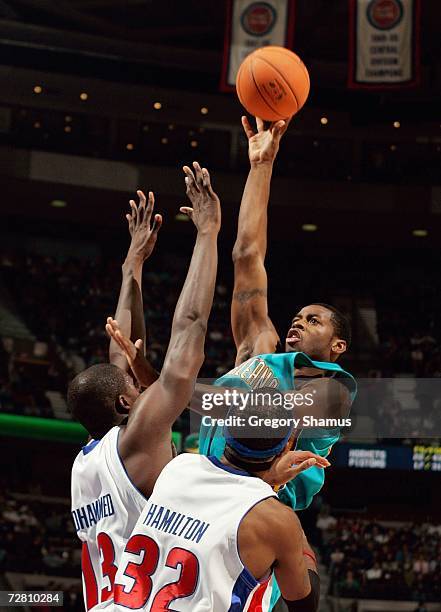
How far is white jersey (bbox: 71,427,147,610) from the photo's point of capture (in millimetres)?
3070

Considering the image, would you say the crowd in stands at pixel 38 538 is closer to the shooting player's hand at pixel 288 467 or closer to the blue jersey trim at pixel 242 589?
the shooting player's hand at pixel 288 467

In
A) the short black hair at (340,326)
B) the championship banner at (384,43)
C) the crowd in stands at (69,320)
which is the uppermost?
the championship banner at (384,43)

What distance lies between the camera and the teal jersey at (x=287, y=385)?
4.02 metres

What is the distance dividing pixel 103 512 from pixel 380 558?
408 inches

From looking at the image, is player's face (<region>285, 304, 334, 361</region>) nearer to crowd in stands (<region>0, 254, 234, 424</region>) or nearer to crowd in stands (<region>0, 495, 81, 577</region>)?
crowd in stands (<region>0, 495, 81, 577</region>)

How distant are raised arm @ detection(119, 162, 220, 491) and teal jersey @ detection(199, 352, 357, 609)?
95cm

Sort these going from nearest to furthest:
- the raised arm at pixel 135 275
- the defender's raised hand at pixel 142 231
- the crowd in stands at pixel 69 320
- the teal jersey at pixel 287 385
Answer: the teal jersey at pixel 287 385, the raised arm at pixel 135 275, the defender's raised hand at pixel 142 231, the crowd in stands at pixel 69 320

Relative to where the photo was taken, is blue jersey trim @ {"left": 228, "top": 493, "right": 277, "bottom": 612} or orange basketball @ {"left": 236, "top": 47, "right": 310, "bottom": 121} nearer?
blue jersey trim @ {"left": 228, "top": 493, "right": 277, "bottom": 612}

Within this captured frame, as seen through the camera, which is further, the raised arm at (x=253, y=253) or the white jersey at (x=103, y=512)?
the raised arm at (x=253, y=253)

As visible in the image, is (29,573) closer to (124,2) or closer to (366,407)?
(366,407)

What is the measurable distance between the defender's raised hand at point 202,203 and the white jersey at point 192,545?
89 centimetres

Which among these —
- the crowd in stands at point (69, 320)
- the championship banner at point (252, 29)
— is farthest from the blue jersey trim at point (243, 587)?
the crowd in stands at point (69, 320)

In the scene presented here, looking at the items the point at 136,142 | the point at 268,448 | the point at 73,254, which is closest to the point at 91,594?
the point at 268,448

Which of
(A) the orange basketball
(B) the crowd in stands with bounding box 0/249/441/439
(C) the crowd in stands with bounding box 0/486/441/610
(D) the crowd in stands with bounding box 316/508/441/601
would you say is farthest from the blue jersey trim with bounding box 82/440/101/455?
(B) the crowd in stands with bounding box 0/249/441/439
